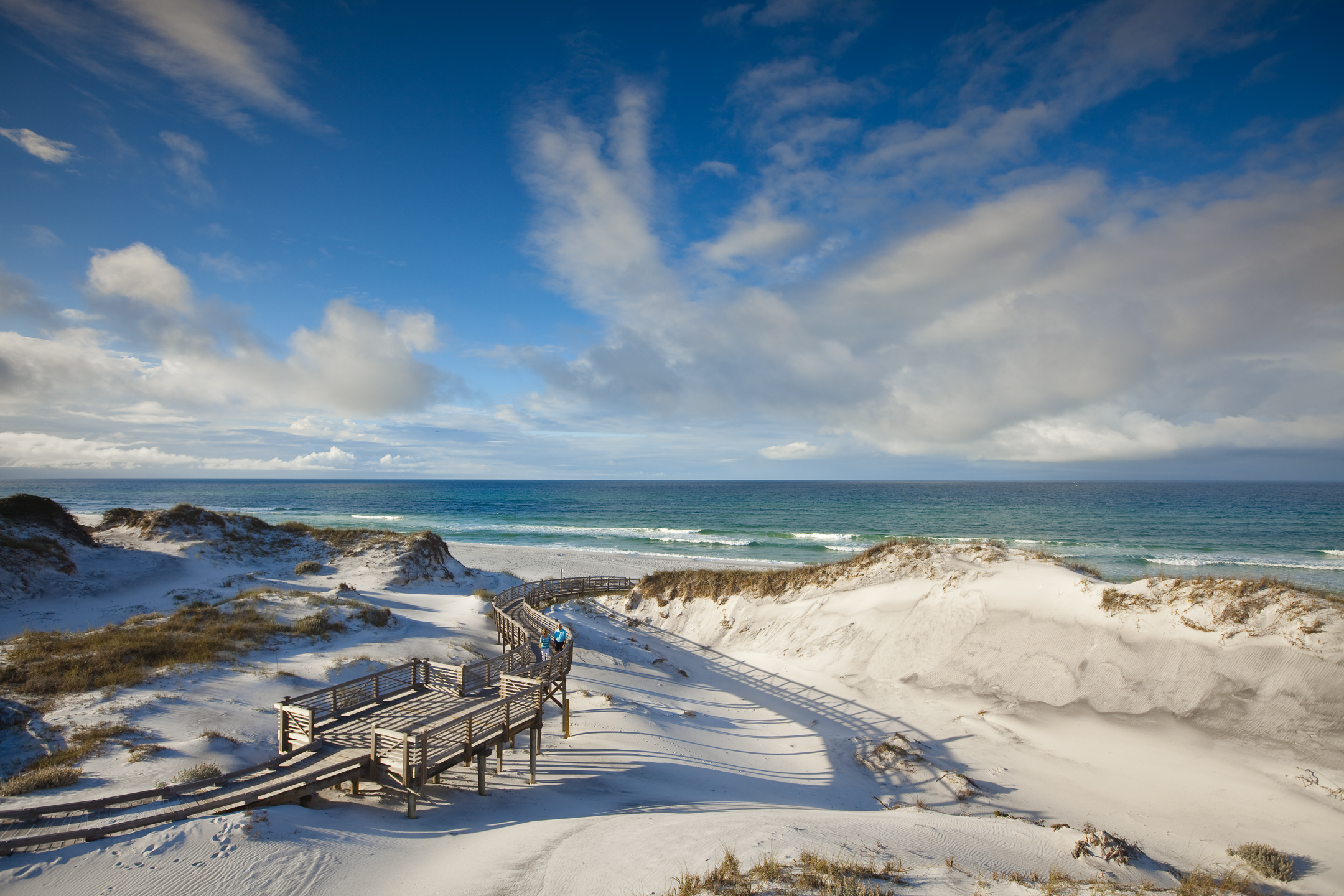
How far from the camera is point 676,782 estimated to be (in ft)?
41.3

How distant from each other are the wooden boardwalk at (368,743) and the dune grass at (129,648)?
4.72m

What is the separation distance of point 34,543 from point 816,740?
34.6 metres

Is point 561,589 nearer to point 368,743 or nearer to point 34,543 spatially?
point 368,743

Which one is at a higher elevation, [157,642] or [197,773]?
[157,642]

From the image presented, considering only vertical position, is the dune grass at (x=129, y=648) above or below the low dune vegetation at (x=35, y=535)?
below

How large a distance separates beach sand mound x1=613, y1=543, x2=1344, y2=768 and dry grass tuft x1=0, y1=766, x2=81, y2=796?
2032 cm

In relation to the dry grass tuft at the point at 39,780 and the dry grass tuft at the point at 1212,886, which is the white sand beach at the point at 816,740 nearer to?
the dry grass tuft at the point at 39,780

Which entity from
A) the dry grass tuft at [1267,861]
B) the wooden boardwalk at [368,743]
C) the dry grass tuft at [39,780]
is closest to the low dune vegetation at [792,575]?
the dry grass tuft at [1267,861]

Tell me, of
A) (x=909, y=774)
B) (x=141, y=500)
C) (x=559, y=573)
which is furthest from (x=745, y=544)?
(x=141, y=500)

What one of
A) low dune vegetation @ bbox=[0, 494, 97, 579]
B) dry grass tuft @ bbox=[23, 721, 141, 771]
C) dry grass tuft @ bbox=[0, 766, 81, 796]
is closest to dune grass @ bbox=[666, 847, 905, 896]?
dry grass tuft @ bbox=[0, 766, 81, 796]

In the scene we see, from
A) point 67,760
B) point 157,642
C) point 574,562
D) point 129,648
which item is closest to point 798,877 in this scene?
point 67,760

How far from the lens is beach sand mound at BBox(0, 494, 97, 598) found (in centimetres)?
2244

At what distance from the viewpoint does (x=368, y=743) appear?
10547mm

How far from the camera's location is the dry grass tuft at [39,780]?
7973 millimetres
